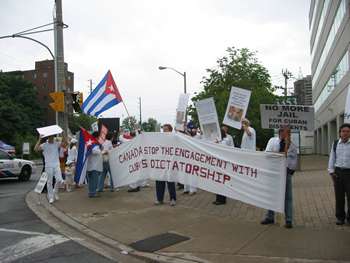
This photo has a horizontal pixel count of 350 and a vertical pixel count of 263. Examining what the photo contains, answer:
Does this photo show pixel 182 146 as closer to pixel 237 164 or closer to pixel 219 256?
pixel 237 164

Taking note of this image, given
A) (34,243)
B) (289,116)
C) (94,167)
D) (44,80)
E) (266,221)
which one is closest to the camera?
(34,243)

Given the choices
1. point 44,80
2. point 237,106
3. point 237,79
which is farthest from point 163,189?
point 44,80

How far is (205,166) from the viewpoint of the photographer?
23.1 feet

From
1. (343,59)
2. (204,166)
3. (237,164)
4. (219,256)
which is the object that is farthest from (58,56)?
(343,59)

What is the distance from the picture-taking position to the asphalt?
4648 millimetres

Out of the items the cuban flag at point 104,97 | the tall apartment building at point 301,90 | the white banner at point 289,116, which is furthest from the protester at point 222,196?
the tall apartment building at point 301,90

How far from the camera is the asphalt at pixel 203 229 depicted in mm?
4648

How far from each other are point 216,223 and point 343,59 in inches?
835

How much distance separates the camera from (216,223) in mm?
6285

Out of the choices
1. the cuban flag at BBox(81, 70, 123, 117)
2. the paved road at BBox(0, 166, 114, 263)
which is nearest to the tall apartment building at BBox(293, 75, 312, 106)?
the cuban flag at BBox(81, 70, 123, 117)

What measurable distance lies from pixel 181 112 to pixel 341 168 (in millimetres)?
6255

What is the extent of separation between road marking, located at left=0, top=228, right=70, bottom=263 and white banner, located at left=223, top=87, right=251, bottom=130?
15.3 feet

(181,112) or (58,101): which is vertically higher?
(58,101)

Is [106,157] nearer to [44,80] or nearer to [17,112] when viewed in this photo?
[17,112]
